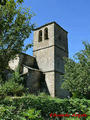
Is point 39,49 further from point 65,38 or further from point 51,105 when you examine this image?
point 51,105

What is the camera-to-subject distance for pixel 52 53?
1819 centimetres

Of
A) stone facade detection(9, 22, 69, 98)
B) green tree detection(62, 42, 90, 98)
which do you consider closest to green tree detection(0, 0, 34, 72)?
green tree detection(62, 42, 90, 98)

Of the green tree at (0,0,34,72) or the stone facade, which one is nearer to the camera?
the green tree at (0,0,34,72)

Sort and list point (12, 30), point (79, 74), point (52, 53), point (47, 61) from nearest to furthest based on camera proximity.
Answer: point (12, 30), point (79, 74), point (52, 53), point (47, 61)

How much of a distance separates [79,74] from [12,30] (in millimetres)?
7071

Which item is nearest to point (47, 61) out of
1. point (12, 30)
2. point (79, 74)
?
point (79, 74)

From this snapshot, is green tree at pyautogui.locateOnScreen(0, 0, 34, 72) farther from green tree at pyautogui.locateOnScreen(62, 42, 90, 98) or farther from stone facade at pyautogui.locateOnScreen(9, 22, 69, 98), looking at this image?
stone facade at pyautogui.locateOnScreen(9, 22, 69, 98)

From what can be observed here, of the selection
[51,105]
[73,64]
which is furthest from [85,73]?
[51,105]

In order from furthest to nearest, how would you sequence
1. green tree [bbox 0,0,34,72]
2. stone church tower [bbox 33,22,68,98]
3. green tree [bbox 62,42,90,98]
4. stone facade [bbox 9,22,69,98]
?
1. stone church tower [bbox 33,22,68,98]
2. stone facade [bbox 9,22,69,98]
3. green tree [bbox 62,42,90,98]
4. green tree [bbox 0,0,34,72]

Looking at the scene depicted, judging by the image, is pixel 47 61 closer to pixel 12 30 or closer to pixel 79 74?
pixel 79 74

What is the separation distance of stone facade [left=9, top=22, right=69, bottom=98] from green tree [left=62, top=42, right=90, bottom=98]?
218 inches

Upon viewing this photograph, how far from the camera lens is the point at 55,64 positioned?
17703 millimetres

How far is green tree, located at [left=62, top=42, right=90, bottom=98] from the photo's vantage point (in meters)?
10.1

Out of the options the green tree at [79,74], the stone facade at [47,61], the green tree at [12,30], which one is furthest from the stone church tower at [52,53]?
the green tree at [12,30]
